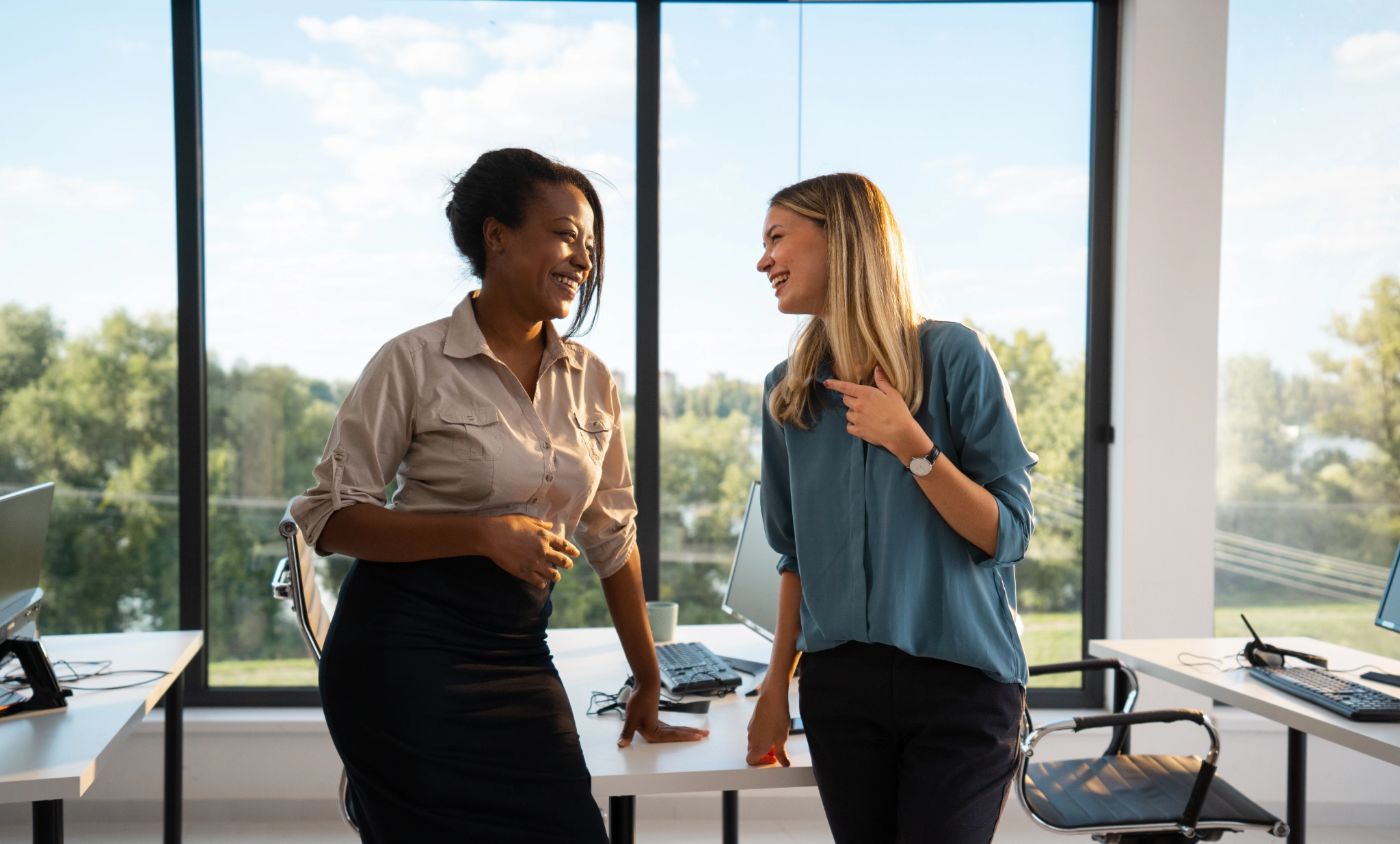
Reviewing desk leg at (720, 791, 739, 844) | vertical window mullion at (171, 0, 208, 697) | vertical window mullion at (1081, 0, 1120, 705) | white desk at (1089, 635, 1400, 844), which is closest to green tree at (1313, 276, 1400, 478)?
vertical window mullion at (1081, 0, 1120, 705)

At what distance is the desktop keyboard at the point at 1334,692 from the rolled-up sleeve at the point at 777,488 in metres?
1.25

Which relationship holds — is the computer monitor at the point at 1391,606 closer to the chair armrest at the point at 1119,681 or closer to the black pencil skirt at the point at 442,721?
the chair armrest at the point at 1119,681

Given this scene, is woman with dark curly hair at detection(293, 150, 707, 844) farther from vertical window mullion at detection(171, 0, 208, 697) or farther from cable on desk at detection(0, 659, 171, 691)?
vertical window mullion at detection(171, 0, 208, 697)

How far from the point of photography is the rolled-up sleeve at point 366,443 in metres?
1.40

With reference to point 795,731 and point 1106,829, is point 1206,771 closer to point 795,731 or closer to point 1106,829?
point 1106,829

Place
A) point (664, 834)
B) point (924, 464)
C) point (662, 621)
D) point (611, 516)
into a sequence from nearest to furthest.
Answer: point (924, 464) < point (611, 516) < point (662, 621) < point (664, 834)

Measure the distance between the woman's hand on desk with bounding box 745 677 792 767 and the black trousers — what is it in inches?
2.7

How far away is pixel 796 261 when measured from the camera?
151 centimetres

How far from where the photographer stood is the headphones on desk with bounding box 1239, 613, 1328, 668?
2285mm

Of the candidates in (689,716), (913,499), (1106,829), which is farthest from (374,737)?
(1106,829)

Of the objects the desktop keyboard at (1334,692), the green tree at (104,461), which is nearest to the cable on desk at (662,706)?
the desktop keyboard at (1334,692)

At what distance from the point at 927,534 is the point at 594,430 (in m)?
0.59

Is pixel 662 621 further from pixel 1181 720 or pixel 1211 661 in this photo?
pixel 1211 661

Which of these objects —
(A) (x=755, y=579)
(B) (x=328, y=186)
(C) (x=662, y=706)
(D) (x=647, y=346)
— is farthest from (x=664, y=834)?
(B) (x=328, y=186)
